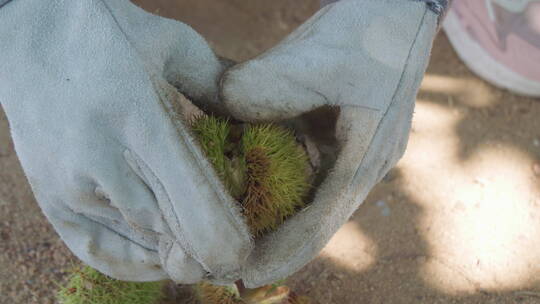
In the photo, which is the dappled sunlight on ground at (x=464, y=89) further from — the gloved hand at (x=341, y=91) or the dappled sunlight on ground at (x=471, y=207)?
the gloved hand at (x=341, y=91)

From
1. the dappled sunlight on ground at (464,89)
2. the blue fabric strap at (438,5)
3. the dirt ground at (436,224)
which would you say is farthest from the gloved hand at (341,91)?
the dappled sunlight on ground at (464,89)

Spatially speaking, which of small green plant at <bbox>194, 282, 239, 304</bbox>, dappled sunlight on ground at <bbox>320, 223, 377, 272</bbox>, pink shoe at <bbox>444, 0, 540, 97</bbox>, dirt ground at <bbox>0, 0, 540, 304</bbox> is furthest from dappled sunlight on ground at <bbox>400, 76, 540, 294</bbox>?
small green plant at <bbox>194, 282, 239, 304</bbox>

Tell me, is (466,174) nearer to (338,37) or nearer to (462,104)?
(462,104)

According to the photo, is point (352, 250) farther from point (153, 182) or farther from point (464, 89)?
point (464, 89)

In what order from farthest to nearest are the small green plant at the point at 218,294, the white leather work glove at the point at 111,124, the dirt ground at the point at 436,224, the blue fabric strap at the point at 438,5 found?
the dirt ground at the point at 436,224 < the small green plant at the point at 218,294 < the blue fabric strap at the point at 438,5 < the white leather work glove at the point at 111,124

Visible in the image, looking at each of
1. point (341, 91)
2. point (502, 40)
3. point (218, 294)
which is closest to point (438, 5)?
point (341, 91)

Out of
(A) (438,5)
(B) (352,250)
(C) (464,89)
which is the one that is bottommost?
(B) (352,250)
